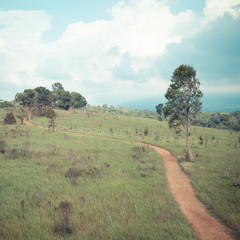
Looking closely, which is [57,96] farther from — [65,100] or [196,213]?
[196,213]

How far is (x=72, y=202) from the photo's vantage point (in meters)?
8.11

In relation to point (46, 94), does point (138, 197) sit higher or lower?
lower

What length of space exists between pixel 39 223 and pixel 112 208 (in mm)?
3300

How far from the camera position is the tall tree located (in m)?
18.1

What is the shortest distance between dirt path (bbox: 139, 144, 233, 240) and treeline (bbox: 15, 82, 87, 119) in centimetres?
7511

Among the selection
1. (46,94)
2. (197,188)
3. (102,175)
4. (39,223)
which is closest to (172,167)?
(197,188)

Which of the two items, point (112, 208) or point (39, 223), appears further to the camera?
point (112, 208)

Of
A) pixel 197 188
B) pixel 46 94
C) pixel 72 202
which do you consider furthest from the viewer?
pixel 46 94

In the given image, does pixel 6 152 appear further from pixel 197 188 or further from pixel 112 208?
pixel 197 188

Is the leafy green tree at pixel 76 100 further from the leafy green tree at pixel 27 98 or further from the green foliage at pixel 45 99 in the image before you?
the leafy green tree at pixel 27 98

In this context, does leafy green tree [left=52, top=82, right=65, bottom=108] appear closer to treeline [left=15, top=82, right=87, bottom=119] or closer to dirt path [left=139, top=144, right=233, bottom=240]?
treeline [left=15, top=82, right=87, bottom=119]

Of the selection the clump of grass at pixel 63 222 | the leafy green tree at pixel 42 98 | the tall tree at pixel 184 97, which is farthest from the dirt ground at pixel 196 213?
the leafy green tree at pixel 42 98

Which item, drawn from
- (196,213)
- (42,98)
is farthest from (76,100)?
(196,213)

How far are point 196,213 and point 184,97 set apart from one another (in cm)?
1364
